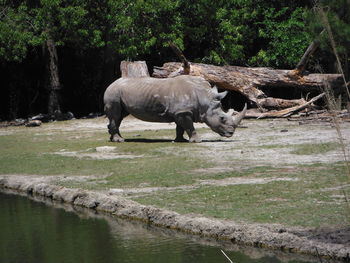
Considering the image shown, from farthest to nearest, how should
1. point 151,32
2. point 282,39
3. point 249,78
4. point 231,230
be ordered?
point 151,32, point 282,39, point 249,78, point 231,230

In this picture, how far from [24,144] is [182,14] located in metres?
8.92

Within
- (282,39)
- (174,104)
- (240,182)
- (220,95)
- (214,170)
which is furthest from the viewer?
(282,39)

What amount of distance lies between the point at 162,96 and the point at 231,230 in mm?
8396

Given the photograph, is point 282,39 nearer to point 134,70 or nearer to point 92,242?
point 134,70

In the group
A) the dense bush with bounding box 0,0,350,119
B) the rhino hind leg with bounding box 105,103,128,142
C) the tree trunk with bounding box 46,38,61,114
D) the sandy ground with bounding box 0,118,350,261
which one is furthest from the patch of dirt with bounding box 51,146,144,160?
the tree trunk with bounding box 46,38,61,114

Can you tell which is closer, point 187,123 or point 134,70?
point 187,123

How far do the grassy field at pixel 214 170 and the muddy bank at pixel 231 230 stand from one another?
256mm

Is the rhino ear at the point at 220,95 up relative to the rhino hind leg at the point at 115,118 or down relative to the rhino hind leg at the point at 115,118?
up

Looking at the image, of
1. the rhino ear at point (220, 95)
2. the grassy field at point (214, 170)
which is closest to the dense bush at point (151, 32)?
the grassy field at point (214, 170)

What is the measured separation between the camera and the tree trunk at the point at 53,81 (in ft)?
79.7

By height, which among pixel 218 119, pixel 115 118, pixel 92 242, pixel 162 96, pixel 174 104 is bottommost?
pixel 115 118

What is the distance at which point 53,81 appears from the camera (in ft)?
80.2

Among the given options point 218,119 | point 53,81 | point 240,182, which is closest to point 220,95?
point 218,119

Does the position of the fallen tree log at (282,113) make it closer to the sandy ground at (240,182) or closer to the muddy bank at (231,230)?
the sandy ground at (240,182)
